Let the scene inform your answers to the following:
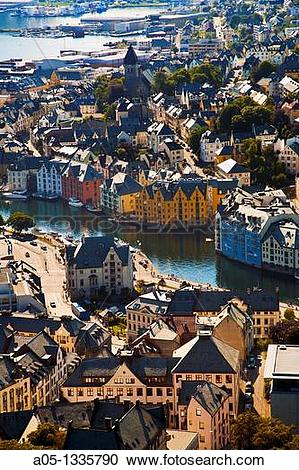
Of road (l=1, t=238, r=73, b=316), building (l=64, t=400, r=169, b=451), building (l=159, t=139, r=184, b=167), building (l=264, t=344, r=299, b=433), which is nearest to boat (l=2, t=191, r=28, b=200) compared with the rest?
building (l=159, t=139, r=184, b=167)

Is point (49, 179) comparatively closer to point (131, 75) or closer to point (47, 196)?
point (47, 196)

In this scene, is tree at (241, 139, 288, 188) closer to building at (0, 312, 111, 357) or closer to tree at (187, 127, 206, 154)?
tree at (187, 127, 206, 154)

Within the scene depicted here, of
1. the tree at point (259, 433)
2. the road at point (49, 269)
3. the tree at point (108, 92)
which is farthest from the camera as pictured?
the tree at point (108, 92)

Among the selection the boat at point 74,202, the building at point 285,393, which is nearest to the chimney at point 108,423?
the building at point 285,393

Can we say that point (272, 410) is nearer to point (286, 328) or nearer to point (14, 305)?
point (286, 328)

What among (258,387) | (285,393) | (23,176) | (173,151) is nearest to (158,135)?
(173,151)

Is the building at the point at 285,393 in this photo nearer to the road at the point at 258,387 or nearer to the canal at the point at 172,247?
the road at the point at 258,387
